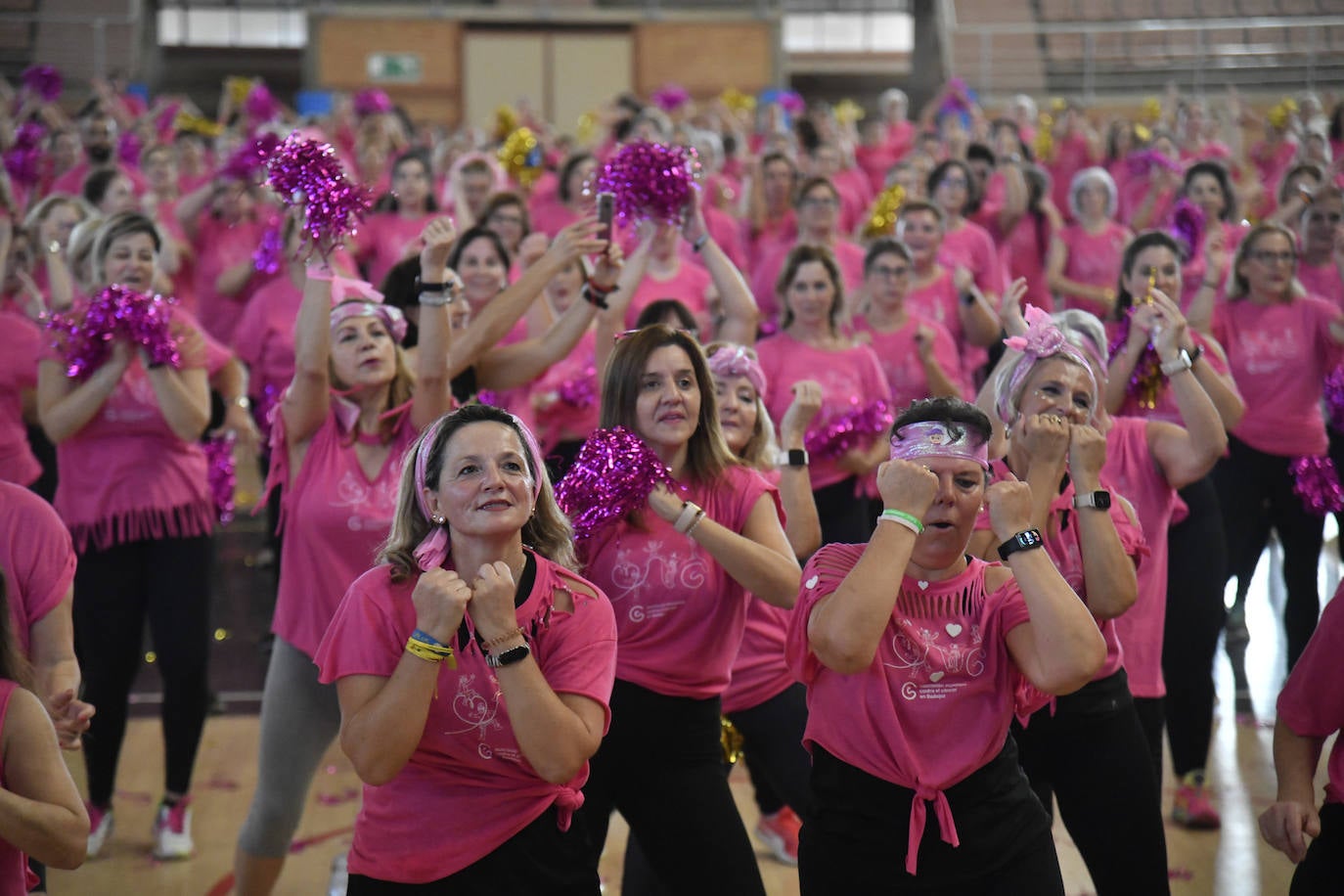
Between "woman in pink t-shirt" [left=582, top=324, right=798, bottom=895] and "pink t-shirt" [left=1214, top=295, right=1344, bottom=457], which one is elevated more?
"pink t-shirt" [left=1214, top=295, right=1344, bottom=457]

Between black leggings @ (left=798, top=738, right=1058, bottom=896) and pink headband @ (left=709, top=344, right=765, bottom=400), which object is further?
pink headband @ (left=709, top=344, right=765, bottom=400)

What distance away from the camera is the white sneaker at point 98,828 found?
14.1 feet

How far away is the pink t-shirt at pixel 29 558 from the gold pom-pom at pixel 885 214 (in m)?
5.44

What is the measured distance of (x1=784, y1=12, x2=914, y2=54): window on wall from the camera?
1891 centimetres

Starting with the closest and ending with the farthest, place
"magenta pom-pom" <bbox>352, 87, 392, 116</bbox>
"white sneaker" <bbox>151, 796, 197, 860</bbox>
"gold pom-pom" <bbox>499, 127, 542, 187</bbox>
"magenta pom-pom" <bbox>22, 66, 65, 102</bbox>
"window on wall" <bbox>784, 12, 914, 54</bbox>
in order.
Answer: "white sneaker" <bbox>151, 796, 197, 860</bbox>, "gold pom-pom" <bbox>499, 127, 542, 187</bbox>, "magenta pom-pom" <bbox>22, 66, 65, 102</bbox>, "magenta pom-pom" <bbox>352, 87, 392, 116</bbox>, "window on wall" <bbox>784, 12, 914, 54</bbox>

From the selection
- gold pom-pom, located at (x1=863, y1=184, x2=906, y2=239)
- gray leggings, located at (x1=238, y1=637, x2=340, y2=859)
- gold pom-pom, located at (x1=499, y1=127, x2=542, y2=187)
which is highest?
gold pom-pom, located at (x1=499, y1=127, x2=542, y2=187)

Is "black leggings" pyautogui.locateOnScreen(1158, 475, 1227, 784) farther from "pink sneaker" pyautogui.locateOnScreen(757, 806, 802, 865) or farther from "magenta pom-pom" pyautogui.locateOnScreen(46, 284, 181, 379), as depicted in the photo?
"magenta pom-pom" pyautogui.locateOnScreen(46, 284, 181, 379)

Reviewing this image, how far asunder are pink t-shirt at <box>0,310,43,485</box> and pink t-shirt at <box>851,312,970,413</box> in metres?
2.84

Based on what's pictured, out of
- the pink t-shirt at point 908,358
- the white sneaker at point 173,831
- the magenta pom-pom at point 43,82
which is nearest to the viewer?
the white sneaker at point 173,831

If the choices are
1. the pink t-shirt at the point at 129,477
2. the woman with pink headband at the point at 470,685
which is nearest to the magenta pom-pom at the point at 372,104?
the pink t-shirt at the point at 129,477

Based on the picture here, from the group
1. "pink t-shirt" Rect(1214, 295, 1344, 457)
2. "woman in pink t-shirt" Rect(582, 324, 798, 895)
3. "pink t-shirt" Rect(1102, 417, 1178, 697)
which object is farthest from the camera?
"pink t-shirt" Rect(1214, 295, 1344, 457)

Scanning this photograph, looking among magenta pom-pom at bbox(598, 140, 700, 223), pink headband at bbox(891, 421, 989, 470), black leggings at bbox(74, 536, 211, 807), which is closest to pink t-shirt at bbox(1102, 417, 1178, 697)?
pink headband at bbox(891, 421, 989, 470)

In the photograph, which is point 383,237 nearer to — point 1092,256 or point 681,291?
point 681,291

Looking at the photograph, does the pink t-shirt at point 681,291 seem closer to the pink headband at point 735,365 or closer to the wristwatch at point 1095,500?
the pink headband at point 735,365
